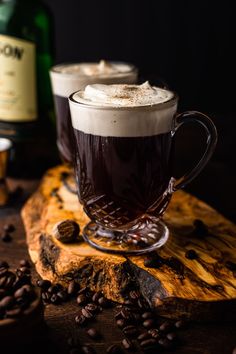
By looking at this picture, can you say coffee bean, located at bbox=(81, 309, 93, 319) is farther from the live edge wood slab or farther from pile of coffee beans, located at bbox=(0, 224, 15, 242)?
pile of coffee beans, located at bbox=(0, 224, 15, 242)

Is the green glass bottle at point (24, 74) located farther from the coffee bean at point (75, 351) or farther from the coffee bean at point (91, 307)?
the coffee bean at point (75, 351)

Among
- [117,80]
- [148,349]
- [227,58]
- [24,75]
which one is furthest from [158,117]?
[227,58]

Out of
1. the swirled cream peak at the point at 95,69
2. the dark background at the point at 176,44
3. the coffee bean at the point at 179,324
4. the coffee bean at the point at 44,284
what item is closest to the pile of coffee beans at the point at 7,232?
the coffee bean at the point at 44,284

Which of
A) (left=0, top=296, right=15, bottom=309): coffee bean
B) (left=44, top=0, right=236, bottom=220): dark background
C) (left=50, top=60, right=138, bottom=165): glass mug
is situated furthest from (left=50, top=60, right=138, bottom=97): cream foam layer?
(left=0, top=296, right=15, bottom=309): coffee bean

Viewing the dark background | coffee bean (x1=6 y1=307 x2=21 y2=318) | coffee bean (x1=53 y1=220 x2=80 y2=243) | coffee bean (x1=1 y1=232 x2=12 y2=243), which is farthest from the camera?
the dark background

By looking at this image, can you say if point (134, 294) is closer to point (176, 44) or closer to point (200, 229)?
point (200, 229)

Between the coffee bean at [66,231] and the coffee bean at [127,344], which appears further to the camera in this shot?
the coffee bean at [66,231]

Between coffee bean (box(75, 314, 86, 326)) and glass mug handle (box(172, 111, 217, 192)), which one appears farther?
glass mug handle (box(172, 111, 217, 192))
